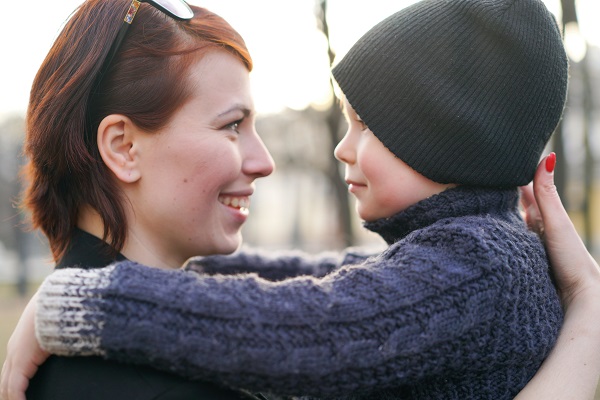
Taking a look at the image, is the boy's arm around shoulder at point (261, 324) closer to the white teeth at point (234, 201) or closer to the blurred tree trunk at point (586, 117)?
the white teeth at point (234, 201)

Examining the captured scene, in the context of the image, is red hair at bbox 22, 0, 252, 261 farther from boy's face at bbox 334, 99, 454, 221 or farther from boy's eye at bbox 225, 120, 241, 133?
boy's face at bbox 334, 99, 454, 221

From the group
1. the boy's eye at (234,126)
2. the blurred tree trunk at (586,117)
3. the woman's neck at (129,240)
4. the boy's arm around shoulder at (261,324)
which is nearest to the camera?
the boy's arm around shoulder at (261,324)

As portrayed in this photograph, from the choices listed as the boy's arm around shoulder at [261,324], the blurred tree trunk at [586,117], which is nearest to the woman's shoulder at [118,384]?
the boy's arm around shoulder at [261,324]

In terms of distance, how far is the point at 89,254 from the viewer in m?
2.01

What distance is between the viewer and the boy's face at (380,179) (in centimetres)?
232

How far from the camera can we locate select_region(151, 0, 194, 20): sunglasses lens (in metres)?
2.15

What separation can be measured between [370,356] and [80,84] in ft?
4.33

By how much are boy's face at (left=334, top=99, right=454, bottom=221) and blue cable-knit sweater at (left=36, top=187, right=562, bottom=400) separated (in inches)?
14.6

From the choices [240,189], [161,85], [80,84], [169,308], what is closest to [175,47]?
[161,85]

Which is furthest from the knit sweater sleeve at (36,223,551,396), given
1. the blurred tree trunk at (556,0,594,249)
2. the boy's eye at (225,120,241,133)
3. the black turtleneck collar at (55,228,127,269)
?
the blurred tree trunk at (556,0,594,249)

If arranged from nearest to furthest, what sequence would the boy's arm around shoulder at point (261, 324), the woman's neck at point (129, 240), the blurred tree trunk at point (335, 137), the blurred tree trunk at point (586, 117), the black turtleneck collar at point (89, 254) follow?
the boy's arm around shoulder at point (261, 324) → the black turtleneck collar at point (89, 254) → the woman's neck at point (129, 240) → the blurred tree trunk at point (586, 117) → the blurred tree trunk at point (335, 137)

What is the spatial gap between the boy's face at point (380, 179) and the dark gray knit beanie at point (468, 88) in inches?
2.1

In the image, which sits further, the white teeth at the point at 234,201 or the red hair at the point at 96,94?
the white teeth at the point at 234,201

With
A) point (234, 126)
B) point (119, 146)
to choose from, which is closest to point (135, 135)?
point (119, 146)
